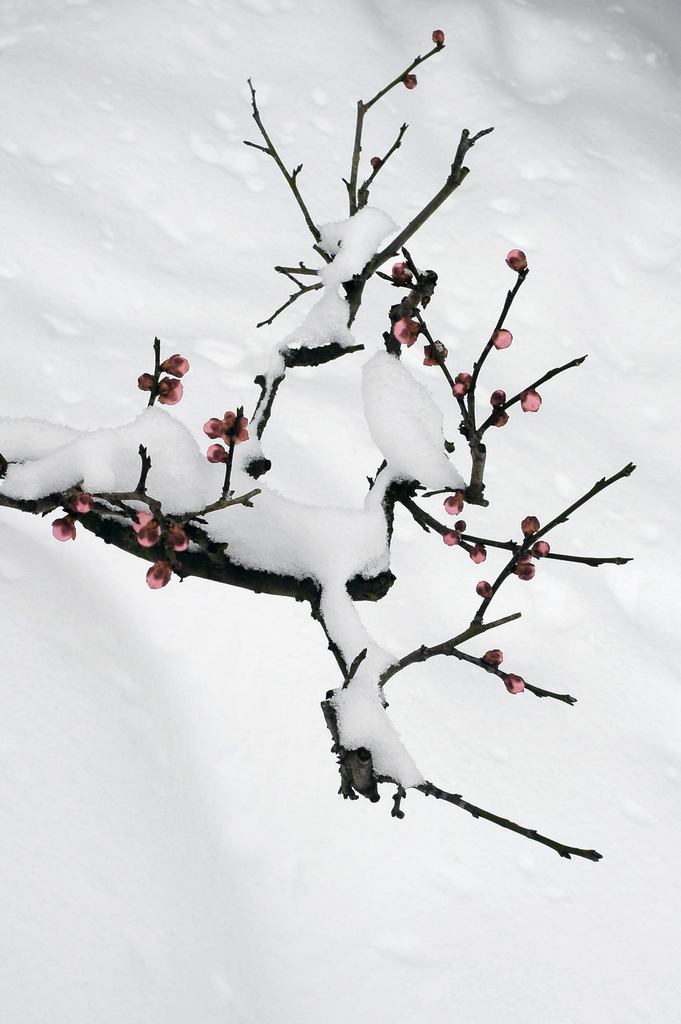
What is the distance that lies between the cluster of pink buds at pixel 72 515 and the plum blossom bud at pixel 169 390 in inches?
3.9

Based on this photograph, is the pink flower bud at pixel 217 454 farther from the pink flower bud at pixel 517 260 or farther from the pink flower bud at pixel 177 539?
the pink flower bud at pixel 517 260

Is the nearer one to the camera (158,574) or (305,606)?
(158,574)

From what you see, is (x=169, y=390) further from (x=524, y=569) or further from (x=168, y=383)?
(x=524, y=569)

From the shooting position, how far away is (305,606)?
1.26 meters

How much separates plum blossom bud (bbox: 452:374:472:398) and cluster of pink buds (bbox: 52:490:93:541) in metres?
0.29

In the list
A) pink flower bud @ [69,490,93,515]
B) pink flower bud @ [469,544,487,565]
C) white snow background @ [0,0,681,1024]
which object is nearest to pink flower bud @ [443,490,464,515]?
pink flower bud @ [469,544,487,565]

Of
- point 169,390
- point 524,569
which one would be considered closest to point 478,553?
point 524,569

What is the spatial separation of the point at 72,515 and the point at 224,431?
13cm

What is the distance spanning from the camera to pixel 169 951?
2.77 feet

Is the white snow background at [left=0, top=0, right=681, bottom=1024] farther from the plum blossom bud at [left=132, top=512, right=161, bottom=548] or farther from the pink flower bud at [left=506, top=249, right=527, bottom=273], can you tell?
the pink flower bud at [left=506, top=249, right=527, bottom=273]

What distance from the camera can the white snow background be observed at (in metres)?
0.91

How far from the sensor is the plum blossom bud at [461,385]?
2.01 ft

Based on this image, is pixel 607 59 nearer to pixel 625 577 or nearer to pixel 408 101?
pixel 408 101

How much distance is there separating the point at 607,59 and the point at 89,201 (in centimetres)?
194
